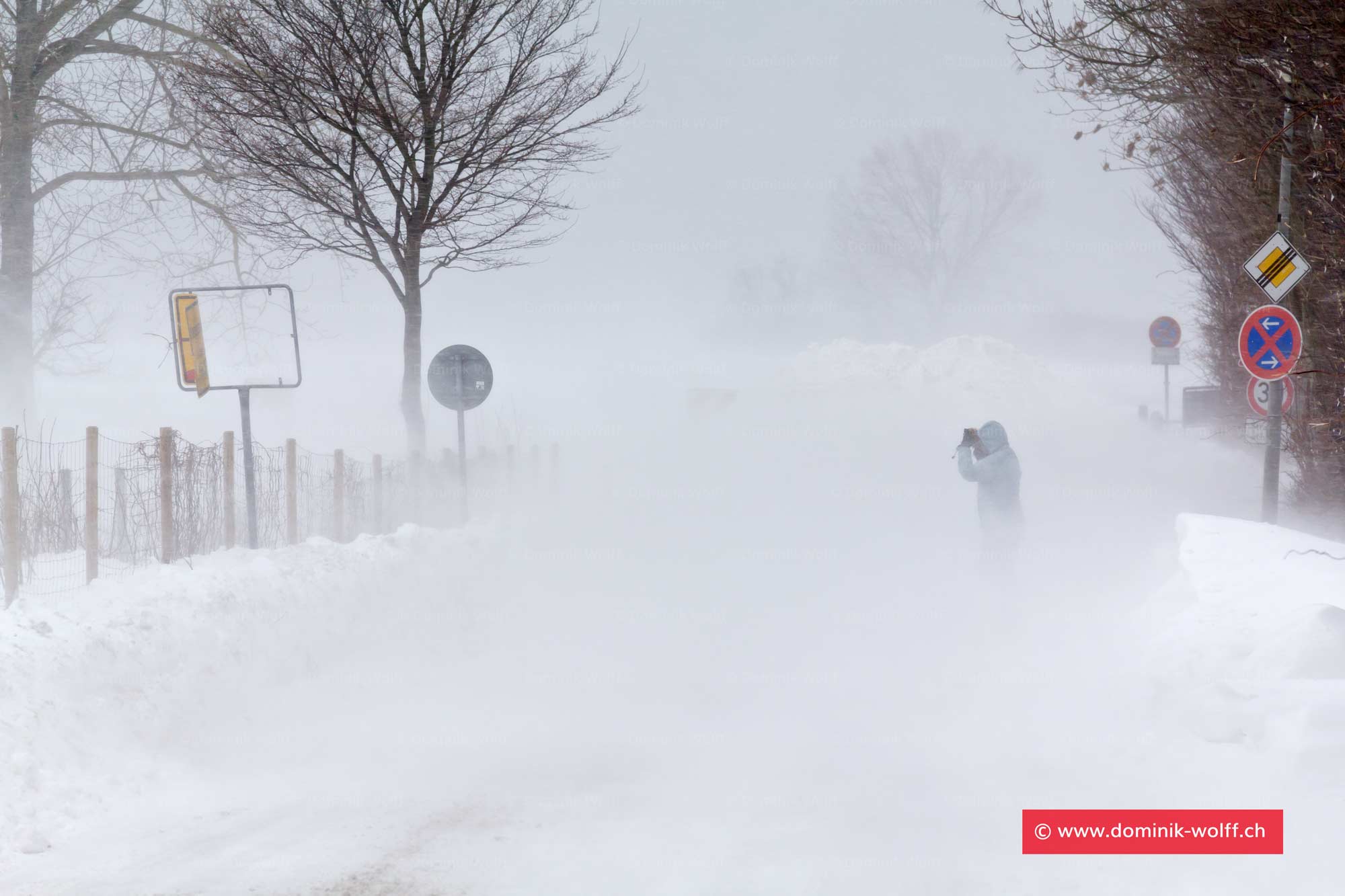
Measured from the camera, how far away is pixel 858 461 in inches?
970

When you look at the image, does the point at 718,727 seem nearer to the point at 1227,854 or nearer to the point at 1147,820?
the point at 1147,820

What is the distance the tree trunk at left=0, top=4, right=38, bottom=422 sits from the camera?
16.0m

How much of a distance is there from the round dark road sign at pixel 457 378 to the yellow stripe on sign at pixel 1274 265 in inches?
333

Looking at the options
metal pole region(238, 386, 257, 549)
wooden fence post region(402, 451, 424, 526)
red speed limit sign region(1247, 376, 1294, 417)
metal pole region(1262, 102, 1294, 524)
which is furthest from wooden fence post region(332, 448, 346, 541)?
red speed limit sign region(1247, 376, 1294, 417)

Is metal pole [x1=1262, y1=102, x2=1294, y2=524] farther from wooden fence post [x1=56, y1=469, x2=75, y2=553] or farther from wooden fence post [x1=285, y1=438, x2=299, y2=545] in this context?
wooden fence post [x1=56, y1=469, x2=75, y2=553]

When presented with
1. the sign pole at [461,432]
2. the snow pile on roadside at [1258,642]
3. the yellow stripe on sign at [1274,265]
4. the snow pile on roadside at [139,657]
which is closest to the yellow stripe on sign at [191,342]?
the snow pile on roadside at [139,657]

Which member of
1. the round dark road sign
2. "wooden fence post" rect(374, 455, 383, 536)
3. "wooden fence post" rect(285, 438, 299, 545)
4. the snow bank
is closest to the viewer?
"wooden fence post" rect(285, 438, 299, 545)

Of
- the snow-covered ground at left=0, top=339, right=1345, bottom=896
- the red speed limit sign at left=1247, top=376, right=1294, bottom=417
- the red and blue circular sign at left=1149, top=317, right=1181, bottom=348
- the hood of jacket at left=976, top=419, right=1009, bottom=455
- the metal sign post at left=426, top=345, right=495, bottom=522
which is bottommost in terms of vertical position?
the snow-covered ground at left=0, top=339, right=1345, bottom=896

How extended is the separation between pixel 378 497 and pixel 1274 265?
9821 millimetres

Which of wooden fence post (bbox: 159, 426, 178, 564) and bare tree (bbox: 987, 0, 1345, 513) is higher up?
bare tree (bbox: 987, 0, 1345, 513)

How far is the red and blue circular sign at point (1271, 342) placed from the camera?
32.4ft

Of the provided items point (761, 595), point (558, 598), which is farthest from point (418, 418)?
point (761, 595)

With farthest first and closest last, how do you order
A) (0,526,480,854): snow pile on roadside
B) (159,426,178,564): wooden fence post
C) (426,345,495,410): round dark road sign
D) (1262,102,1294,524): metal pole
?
(426,345,495,410): round dark road sign
(1262,102,1294,524): metal pole
(159,426,178,564): wooden fence post
(0,526,480,854): snow pile on roadside

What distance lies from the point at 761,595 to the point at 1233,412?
1253cm
